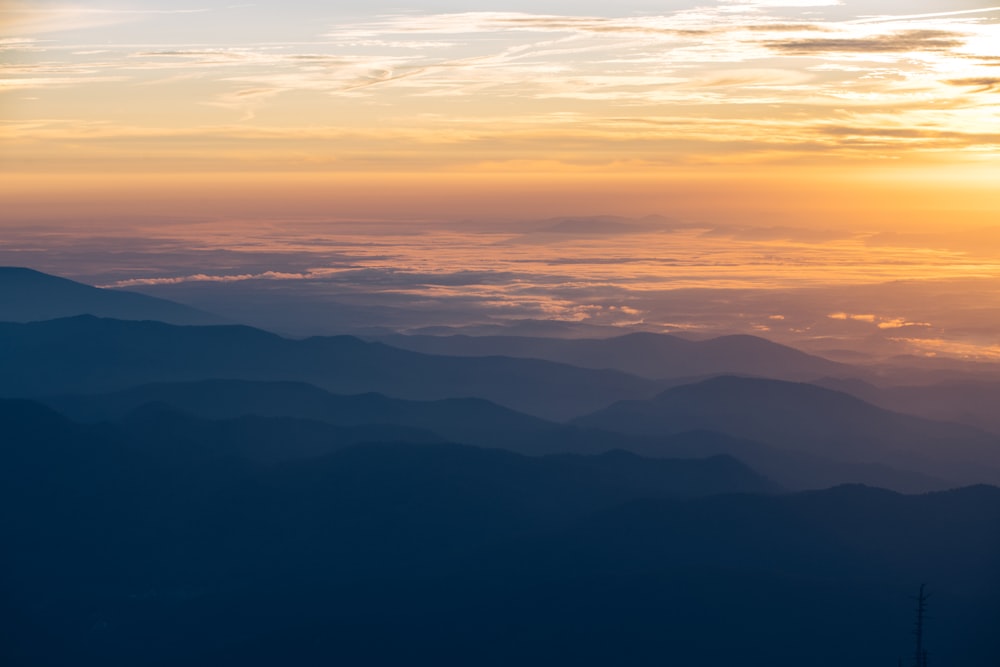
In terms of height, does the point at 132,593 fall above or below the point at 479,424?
below

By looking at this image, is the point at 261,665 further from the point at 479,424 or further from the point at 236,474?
the point at 479,424

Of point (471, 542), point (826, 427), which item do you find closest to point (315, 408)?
point (471, 542)

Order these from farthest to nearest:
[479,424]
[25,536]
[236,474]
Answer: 1. [479,424]
2. [236,474]
3. [25,536]

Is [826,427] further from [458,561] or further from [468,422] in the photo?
[458,561]

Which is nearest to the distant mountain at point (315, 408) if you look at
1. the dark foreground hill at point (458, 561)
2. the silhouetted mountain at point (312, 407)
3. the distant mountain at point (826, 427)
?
the silhouetted mountain at point (312, 407)

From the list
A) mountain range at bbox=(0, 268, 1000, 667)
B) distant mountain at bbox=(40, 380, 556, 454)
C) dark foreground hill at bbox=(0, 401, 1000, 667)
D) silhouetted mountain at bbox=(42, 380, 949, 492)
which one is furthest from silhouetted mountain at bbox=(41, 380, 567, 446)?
dark foreground hill at bbox=(0, 401, 1000, 667)

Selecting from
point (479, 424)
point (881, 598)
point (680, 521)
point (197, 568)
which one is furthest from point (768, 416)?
point (197, 568)
